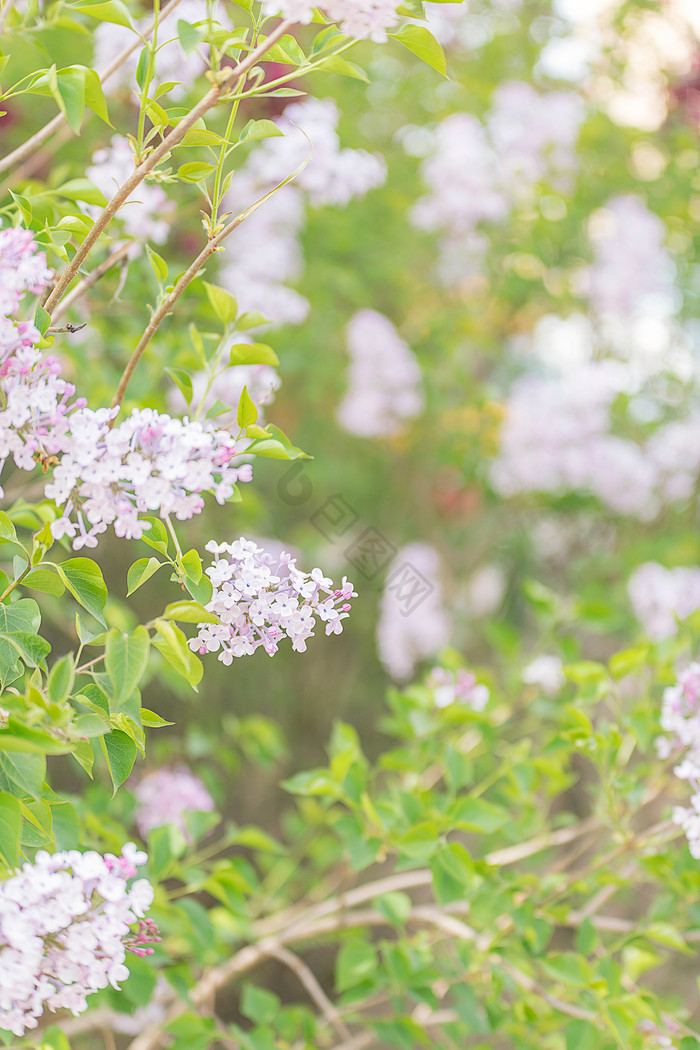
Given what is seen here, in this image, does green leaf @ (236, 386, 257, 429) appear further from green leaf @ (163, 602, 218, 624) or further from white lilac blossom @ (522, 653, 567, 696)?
white lilac blossom @ (522, 653, 567, 696)

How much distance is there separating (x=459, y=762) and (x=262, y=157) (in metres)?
1.21

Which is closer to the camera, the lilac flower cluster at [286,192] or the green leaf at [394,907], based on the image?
the green leaf at [394,907]

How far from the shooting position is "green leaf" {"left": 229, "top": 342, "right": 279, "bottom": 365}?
0.84 metres

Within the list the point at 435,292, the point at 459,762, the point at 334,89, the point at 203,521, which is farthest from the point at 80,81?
the point at 435,292

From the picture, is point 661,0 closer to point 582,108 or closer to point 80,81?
point 582,108

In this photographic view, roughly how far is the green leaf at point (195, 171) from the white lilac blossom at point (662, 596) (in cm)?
165

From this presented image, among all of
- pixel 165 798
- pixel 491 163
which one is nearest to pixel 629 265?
pixel 491 163

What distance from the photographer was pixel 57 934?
0.63 metres

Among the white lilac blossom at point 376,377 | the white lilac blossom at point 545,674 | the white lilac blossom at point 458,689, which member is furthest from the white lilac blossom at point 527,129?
the white lilac blossom at point 458,689

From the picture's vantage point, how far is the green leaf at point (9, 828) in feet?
1.97

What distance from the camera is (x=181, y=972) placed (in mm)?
1173

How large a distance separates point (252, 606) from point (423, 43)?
1.62ft

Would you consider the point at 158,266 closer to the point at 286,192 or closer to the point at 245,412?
the point at 245,412

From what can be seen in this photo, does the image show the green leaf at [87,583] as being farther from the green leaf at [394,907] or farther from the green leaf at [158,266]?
the green leaf at [394,907]
